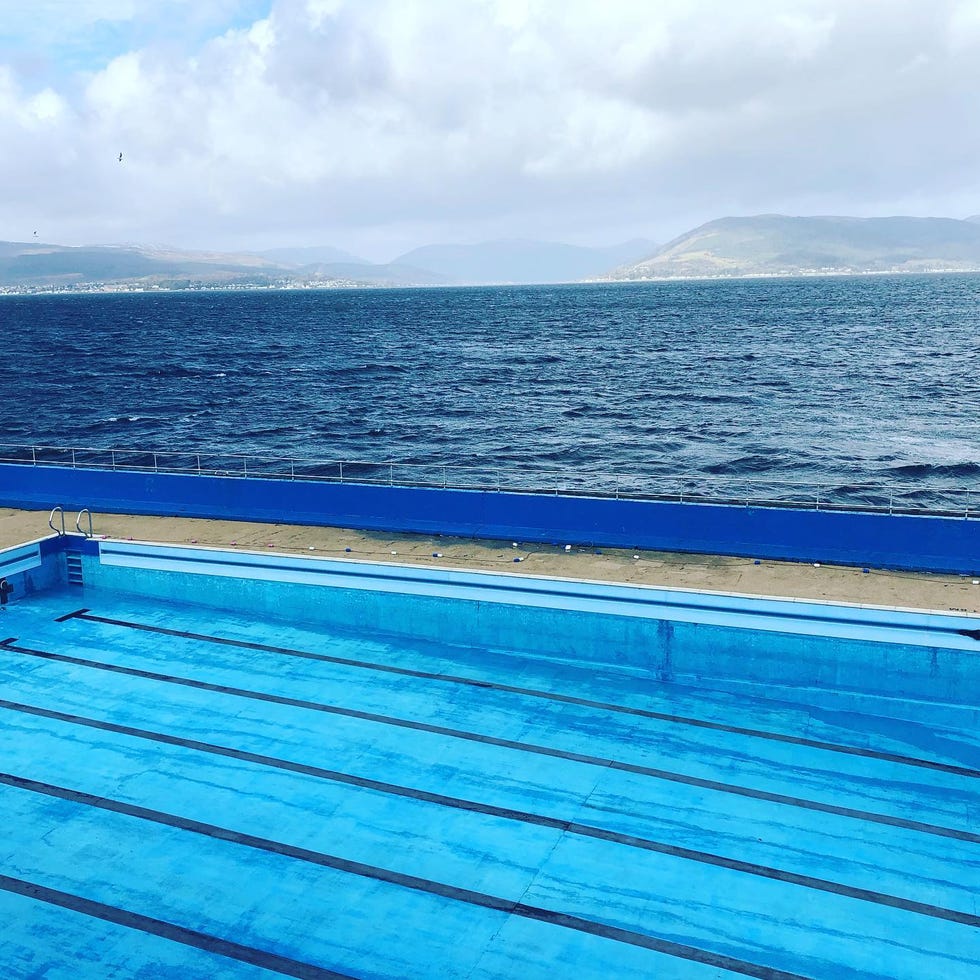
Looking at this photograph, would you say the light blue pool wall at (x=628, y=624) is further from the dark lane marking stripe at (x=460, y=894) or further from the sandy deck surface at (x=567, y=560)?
the dark lane marking stripe at (x=460, y=894)

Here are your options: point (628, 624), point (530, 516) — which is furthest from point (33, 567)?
point (628, 624)

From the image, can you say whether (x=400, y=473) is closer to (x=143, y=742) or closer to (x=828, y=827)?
(x=143, y=742)

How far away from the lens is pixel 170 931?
8594 mm

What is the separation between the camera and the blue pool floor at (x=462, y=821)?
8.41 metres

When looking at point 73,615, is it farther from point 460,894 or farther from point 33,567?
point 460,894

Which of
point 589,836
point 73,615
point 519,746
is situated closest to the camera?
point 589,836

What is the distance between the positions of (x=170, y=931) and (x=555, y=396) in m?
47.5

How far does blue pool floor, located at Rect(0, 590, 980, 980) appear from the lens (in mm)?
8406

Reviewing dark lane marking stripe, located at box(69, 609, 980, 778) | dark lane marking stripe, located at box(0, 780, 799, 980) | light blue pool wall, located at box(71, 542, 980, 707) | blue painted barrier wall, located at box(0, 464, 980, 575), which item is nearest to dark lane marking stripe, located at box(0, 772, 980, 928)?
dark lane marking stripe, located at box(0, 780, 799, 980)

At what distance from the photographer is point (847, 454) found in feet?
124

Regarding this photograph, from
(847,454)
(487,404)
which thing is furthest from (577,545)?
(487,404)

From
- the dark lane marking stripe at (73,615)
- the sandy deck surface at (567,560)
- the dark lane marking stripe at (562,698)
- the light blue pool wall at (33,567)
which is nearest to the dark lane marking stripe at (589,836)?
the dark lane marking stripe at (562,698)

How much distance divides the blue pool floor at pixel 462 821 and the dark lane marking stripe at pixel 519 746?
0.13 feet

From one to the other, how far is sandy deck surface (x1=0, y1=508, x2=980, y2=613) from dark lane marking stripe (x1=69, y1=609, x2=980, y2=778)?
2.03 m
